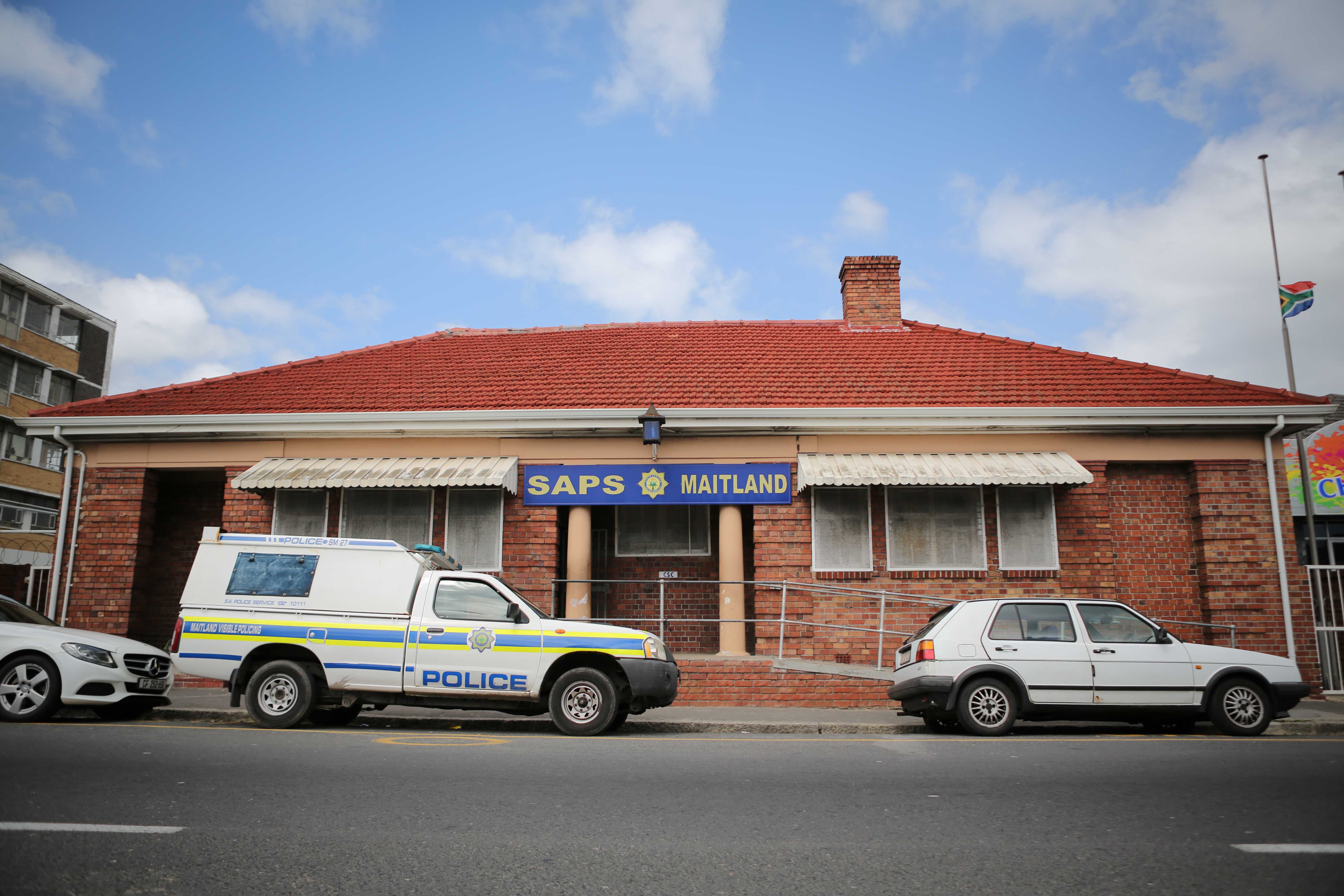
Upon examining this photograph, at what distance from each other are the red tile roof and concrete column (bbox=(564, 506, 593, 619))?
1684 mm

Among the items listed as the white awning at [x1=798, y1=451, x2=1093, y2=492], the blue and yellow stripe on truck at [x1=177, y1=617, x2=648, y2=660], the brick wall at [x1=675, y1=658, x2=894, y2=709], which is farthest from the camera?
the white awning at [x1=798, y1=451, x2=1093, y2=492]

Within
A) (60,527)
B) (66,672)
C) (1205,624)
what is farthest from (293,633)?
(1205,624)

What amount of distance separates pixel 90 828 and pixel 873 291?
593 inches

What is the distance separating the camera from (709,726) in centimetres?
973

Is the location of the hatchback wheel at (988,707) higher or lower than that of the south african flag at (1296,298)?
lower

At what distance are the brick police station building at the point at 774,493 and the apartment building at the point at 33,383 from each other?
91.6ft

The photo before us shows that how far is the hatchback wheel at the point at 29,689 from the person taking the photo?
895cm

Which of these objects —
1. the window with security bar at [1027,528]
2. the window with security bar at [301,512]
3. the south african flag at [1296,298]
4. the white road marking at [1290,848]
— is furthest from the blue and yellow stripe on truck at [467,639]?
the south african flag at [1296,298]

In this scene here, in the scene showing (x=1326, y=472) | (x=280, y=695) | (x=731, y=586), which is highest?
(x=1326, y=472)

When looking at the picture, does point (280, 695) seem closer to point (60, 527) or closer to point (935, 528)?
point (60, 527)

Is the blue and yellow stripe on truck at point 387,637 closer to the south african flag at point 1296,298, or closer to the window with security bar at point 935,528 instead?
the window with security bar at point 935,528

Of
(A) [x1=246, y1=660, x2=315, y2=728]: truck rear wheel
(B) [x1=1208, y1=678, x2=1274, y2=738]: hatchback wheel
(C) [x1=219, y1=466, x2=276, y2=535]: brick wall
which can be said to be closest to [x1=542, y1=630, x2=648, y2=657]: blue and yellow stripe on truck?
(A) [x1=246, y1=660, x2=315, y2=728]: truck rear wheel

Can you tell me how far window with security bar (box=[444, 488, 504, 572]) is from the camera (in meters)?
13.6

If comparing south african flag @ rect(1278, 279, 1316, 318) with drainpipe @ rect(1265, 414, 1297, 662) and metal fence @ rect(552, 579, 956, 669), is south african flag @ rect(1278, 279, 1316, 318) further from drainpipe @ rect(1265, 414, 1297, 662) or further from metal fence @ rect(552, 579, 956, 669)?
metal fence @ rect(552, 579, 956, 669)
